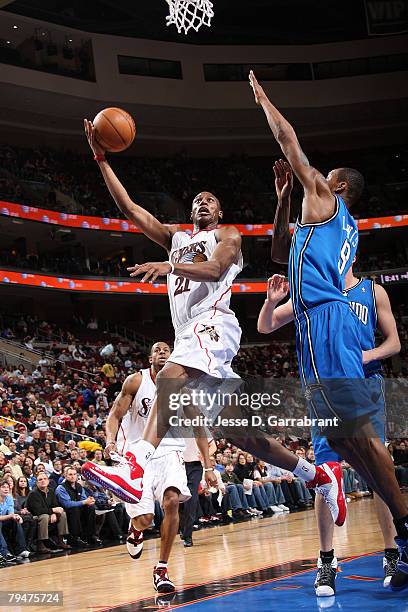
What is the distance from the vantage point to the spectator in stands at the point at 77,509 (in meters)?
10.7

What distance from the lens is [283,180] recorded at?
4906 millimetres

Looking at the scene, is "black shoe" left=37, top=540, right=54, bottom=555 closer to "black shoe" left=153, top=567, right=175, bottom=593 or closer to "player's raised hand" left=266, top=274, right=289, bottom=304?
"black shoe" left=153, top=567, right=175, bottom=593

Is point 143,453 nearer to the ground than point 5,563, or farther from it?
farther from it

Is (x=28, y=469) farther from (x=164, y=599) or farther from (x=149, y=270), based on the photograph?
(x=149, y=270)

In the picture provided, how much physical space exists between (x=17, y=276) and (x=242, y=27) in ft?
49.4

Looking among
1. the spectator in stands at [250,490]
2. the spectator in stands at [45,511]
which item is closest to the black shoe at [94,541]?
the spectator in stands at [45,511]

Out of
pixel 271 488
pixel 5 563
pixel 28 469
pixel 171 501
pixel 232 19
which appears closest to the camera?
pixel 171 501

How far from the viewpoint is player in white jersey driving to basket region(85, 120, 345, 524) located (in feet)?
15.1

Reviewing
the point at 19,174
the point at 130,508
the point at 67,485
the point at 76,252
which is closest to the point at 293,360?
the point at 76,252

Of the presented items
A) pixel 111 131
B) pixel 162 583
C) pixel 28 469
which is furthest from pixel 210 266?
pixel 28 469

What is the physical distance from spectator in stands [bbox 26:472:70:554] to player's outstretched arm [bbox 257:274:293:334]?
597 cm

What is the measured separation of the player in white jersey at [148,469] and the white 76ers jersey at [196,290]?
95cm

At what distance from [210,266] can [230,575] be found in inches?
111

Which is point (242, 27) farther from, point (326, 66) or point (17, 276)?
point (17, 276)
